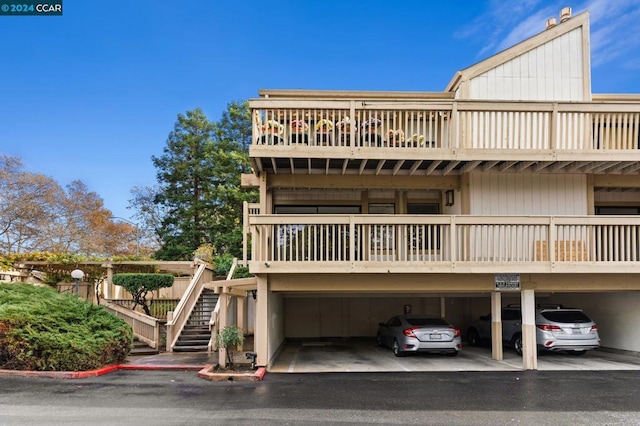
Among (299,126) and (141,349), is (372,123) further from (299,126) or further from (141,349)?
(141,349)

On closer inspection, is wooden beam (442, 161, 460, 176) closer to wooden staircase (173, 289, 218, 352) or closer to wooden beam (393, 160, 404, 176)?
wooden beam (393, 160, 404, 176)

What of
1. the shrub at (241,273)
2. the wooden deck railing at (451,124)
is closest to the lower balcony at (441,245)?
the wooden deck railing at (451,124)

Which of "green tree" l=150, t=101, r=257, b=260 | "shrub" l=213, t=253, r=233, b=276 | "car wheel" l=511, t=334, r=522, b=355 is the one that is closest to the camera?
"car wheel" l=511, t=334, r=522, b=355

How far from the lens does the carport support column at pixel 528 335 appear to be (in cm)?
1104

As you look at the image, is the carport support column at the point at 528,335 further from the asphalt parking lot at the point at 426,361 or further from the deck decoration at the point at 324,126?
the deck decoration at the point at 324,126

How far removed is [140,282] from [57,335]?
5858mm

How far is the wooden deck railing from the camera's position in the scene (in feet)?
35.9

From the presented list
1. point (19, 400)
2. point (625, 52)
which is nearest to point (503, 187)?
point (19, 400)

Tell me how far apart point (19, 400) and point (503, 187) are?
11510 mm

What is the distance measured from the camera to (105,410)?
723cm

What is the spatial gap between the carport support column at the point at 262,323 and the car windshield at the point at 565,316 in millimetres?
7440

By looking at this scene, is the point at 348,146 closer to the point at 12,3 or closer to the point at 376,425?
the point at 376,425

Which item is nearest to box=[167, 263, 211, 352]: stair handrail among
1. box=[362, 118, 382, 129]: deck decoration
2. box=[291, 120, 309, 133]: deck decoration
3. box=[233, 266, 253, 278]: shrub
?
box=[233, 266, 253, 278]: shrub

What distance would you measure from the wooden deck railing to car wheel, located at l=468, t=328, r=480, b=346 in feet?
24.5
